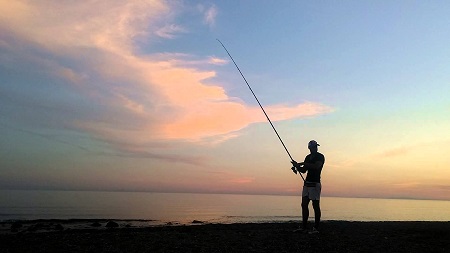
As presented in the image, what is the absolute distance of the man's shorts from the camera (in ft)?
37.3

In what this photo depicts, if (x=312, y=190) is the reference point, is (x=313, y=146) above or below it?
above

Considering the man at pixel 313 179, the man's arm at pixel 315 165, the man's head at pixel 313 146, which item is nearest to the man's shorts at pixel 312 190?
the man at pixel 313 179

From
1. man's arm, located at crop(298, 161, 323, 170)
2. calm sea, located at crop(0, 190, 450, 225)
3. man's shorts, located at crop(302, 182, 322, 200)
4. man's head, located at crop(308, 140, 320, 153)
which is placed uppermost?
man's head, located at crop(308, 140, 320, 153)

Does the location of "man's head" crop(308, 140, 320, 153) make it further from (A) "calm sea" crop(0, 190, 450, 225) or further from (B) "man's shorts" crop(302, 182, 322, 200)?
(A) "calm sea" crop(0, 190, 450, 225)

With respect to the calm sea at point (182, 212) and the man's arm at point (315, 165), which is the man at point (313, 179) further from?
the calm sea at point (182, 212)

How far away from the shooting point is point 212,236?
11.0 m

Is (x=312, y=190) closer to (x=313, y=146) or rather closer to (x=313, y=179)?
(x=313, y=179)

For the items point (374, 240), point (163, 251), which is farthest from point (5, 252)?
point (374, 240)

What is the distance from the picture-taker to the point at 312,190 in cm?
1147

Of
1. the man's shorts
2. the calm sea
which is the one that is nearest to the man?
the man's shorts

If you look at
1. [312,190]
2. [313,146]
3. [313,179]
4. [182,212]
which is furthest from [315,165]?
[182,212]

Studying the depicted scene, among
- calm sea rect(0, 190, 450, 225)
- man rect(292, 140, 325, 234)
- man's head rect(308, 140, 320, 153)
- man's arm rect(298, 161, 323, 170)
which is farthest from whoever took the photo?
calm sea rect(0, 190, 450, 225)

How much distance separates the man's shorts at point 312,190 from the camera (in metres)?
11.4

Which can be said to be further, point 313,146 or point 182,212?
point 182,212
